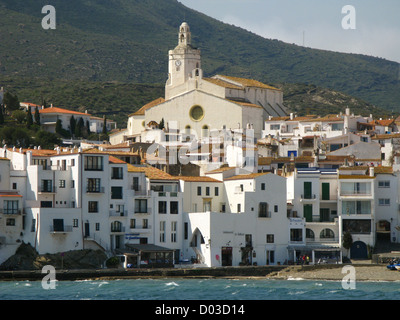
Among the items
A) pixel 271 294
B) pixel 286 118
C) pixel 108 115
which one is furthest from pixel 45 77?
pixel 271 294

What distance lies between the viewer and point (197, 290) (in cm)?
5772

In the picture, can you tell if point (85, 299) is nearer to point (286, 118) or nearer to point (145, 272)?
point (145, 272)

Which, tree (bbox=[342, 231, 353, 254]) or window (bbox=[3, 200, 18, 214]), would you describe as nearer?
window (bbox=[3, 200, 18, 214])

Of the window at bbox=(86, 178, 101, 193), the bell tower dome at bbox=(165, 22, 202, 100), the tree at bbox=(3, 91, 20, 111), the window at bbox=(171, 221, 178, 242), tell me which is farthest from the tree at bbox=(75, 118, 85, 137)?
the window at bbox=(86, 178, 101, 193)

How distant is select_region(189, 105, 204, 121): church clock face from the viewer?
359 ft

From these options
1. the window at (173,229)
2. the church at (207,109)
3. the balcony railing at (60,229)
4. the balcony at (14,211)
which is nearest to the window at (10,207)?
the balcony at (14,211)

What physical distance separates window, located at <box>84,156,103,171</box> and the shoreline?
326 inches

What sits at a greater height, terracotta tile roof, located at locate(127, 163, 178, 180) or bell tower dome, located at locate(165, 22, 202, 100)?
bell tower dome, located at locate(165, 22, 202, 100)

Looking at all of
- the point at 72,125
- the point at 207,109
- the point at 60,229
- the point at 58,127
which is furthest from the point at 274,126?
the point at 60,229

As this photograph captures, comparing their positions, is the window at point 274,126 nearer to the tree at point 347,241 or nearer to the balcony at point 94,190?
the tree at point 347,241

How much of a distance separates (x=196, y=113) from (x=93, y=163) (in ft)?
141

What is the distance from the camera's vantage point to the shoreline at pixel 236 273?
61.8 meters

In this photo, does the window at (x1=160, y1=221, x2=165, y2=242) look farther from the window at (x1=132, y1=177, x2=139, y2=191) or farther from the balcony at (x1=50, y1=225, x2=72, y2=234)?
the balcony at (x1=50, y1=225, x2=72, y2=234)

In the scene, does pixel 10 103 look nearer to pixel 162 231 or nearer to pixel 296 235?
pixel 162 231
